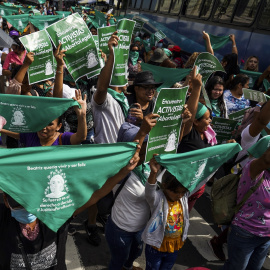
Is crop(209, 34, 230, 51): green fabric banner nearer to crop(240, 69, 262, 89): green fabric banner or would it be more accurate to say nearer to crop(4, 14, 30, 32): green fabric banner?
crop(240, 69, 262, 89): green fabric banner

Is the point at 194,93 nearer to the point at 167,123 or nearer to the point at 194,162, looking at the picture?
the point at 167,123

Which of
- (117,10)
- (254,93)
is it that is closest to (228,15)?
(254,93)

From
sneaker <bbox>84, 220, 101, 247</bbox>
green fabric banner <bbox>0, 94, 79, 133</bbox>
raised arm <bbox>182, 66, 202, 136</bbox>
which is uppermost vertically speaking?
raised arm <bbox>182, 66, 202, 136</bbox>

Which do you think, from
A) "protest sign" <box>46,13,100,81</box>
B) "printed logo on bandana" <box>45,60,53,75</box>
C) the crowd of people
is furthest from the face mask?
"printed logo on bandana" <box>45,60,53,75</box>

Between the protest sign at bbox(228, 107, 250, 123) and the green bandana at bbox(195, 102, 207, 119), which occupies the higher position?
the green bandana at bbox(195, 102, 207, 119)

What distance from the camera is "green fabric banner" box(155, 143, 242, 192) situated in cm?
228

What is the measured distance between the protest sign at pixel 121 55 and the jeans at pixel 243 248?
202 cm

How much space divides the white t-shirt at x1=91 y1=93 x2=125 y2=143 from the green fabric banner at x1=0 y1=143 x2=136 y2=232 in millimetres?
1222

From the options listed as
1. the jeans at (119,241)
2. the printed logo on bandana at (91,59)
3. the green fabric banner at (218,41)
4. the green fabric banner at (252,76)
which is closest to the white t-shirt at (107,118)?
the printed logo on bandana at (91,59)

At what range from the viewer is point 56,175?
1.82 meters

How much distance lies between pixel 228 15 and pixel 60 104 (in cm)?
662

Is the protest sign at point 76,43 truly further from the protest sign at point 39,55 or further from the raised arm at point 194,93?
the raised arm at point 194,93

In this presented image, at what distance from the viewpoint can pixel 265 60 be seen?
21.6ft

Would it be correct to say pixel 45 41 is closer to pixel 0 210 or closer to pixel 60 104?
pixel 60 104
